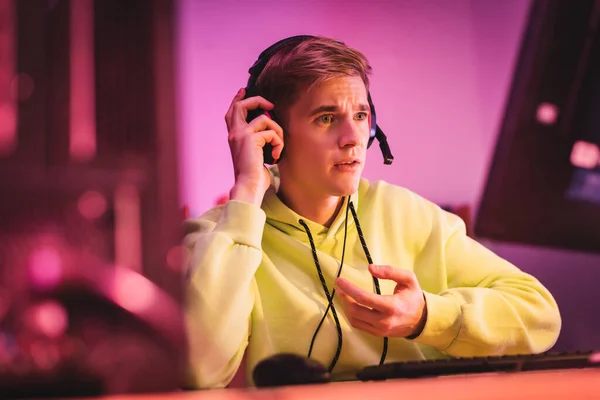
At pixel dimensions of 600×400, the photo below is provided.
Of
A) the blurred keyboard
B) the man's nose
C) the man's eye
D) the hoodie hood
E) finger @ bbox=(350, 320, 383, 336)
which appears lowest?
the blurred keyboard

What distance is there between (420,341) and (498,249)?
30 centimetres

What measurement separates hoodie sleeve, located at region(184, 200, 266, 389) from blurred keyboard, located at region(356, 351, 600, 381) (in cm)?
22

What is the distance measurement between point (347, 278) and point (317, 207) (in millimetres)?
162

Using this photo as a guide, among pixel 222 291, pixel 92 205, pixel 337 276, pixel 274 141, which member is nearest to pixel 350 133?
pixel 274 141

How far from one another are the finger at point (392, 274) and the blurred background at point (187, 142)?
0.79ft

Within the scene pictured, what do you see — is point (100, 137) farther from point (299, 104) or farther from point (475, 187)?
point (475, 187)

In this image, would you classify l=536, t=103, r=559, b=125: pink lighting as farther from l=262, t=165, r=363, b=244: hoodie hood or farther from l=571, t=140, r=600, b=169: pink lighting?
l=262, t=165, r=363, b=244: hoodie hood

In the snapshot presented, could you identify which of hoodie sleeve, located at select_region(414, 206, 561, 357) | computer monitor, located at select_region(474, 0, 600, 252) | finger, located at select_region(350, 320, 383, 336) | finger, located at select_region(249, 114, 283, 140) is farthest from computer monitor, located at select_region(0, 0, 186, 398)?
computer monitor, located at select_region(474, 0, 600, 252)

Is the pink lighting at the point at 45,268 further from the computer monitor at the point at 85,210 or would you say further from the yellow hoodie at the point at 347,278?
the yellow hoodie at the point at 347,278

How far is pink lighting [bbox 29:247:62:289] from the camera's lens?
2.87 ft

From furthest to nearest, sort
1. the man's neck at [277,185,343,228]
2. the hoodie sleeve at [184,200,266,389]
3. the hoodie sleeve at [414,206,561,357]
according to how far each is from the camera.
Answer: the man's neck at [277,185,343,228], the hoodie sleeve at [414,206,561,357], the hoodie sleeve at [184,200,266,389]

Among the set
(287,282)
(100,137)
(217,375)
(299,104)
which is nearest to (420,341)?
(287,282)

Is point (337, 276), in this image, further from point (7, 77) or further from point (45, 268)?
point (7, 77)

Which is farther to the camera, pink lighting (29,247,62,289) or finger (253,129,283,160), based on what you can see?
finger (253,129,283,160)
